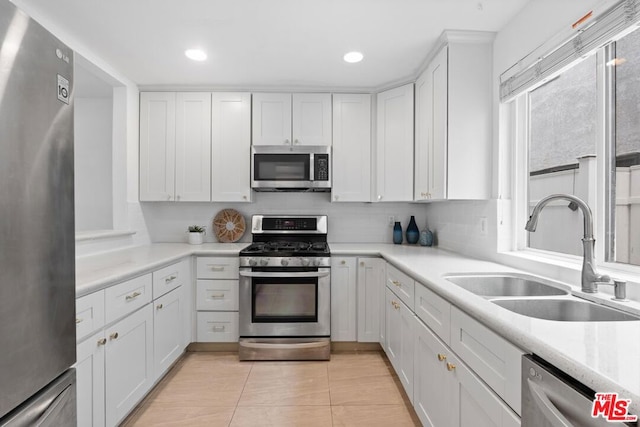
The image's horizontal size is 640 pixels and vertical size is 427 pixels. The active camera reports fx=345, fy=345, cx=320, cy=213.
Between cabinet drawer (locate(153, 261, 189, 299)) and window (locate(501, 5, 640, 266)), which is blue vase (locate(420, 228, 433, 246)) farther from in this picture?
cabinet drawer (locate(153, 261, 189, 299))

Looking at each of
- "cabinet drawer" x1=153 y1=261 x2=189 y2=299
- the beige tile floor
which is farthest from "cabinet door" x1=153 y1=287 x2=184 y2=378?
the beige tile floor

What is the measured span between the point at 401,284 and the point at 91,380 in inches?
70.2

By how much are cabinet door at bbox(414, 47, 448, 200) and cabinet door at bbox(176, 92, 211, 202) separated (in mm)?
1902

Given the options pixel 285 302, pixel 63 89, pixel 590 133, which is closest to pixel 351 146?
pixel 285 302

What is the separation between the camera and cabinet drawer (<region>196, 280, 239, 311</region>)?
2.91 m

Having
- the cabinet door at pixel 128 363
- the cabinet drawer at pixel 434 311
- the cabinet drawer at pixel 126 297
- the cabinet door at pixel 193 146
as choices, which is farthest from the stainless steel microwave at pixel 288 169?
the cabinet drawer at pixel 434 311

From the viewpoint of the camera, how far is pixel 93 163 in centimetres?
338

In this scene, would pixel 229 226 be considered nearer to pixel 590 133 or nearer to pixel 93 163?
pixel 93 163

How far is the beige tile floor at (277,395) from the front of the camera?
206 cm

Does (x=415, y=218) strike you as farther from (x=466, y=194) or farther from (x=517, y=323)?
(x=517, y=323)

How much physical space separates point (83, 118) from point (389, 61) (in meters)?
2.92

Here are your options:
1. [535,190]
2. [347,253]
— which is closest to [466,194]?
[535,190]

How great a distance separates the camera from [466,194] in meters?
2.33

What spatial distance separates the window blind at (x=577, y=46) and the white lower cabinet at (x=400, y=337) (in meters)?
1.46
